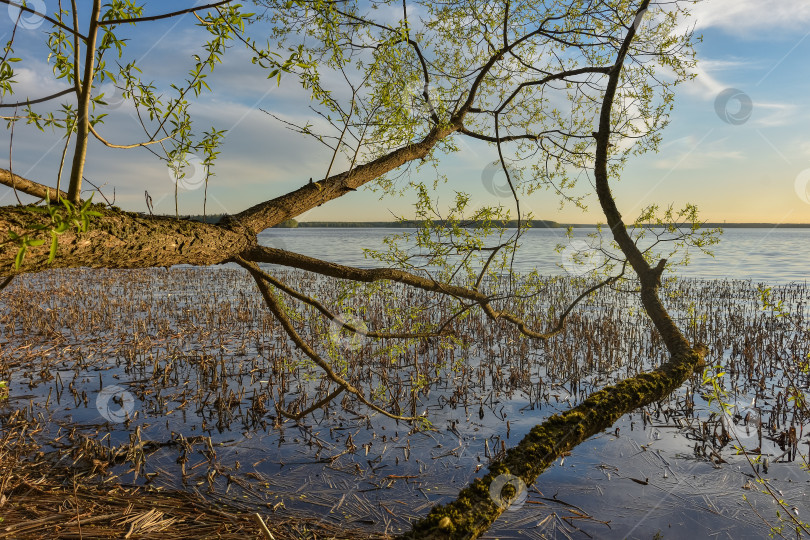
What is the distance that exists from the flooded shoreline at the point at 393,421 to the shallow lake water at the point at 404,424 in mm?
23

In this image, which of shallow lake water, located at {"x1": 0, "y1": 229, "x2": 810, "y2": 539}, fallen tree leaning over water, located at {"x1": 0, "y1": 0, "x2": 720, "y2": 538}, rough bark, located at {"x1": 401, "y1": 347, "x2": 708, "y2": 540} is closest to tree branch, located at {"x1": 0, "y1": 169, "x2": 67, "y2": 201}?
fallen tree leaning over water, located at {"x1": 0, "y1": 0, "x2": 720, "y2": 538}

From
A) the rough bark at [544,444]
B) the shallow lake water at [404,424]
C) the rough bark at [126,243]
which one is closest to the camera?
the rough bark at [126,243]

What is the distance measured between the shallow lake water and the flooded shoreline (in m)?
0.02

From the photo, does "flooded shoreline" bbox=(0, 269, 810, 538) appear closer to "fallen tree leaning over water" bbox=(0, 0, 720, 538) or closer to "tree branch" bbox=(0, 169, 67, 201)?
"fallen tree leaning over water" bbox=(0, 0, 720, 538)

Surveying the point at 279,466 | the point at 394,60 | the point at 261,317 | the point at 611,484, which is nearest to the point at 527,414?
the point at 611,484

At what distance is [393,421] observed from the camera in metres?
6.02

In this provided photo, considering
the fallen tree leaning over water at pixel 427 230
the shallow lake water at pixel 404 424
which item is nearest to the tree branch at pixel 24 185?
the fallen tree leaning over water at pixel 427 230

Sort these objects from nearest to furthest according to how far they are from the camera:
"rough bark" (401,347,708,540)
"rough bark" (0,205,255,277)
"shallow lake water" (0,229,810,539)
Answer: "rough bark" (0,205,255,277)
"rough bark" (401,347,708,540)
"shallow lake water" (0,229,810,539)

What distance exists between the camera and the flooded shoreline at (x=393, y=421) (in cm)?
438

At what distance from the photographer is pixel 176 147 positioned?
125 inches

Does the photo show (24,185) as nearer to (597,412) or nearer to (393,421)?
(597,412)

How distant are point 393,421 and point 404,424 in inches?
7.9

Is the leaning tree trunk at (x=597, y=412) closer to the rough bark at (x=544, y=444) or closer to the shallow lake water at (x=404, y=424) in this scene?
the rough bark at (x=544, y=444)

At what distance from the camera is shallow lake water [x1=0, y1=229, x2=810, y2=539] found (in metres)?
4.36
